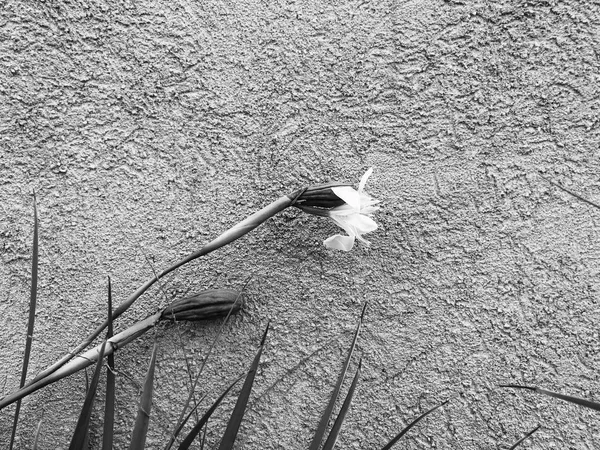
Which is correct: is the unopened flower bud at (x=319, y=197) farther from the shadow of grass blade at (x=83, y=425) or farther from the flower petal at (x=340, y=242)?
the shadow of grass blade at (x=83, y=425)

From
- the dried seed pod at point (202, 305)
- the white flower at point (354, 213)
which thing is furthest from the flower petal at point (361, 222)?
the dried seed pod at point (202, 305)

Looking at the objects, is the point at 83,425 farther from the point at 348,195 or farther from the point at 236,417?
the point at 348,195

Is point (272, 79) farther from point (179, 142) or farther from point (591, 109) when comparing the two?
point (591, 109)

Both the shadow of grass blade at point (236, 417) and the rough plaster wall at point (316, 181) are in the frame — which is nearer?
the shadow of grass blade at point (236, 417)

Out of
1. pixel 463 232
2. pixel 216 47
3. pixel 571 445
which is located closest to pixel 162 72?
pixel 216 47

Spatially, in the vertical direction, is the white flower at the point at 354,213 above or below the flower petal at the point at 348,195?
below

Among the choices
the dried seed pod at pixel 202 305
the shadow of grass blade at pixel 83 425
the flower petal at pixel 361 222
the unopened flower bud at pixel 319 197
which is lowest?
the shadow of grass blade at pixel 83 425

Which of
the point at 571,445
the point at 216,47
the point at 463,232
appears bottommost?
the point at 571,445

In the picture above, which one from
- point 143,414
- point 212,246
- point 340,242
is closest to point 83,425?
point 143,414
